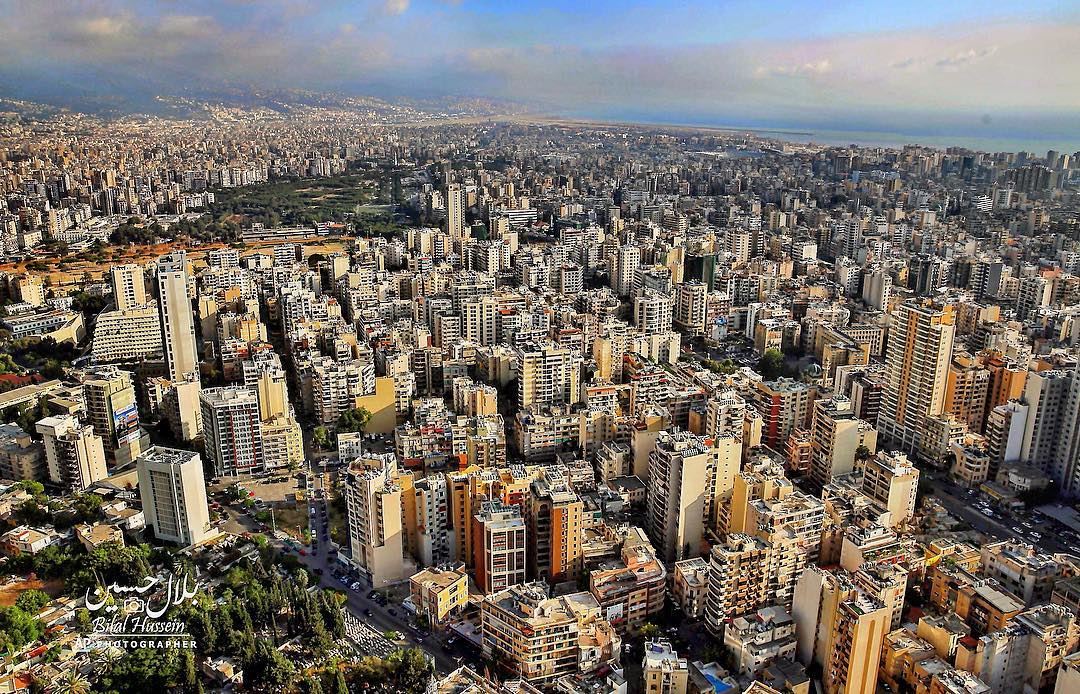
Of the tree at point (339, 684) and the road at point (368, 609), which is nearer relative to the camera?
the tree at point (339, 684)

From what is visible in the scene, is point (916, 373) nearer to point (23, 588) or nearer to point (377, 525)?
point (377, 525)

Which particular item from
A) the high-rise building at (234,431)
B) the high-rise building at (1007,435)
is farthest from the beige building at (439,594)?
the high-rise building at (1007,435)

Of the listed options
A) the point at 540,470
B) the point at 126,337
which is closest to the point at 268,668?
the point at 540,470

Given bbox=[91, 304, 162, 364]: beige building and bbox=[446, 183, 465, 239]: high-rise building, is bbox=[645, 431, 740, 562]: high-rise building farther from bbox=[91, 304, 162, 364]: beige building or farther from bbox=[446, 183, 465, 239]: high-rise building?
bbox=[446, 183, 465, 239]: high-rise building

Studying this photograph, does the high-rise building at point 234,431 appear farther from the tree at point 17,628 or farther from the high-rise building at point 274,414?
the tree at point 17,628

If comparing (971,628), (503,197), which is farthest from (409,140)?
(971,628)

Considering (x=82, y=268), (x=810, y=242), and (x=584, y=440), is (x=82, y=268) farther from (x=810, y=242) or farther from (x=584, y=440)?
(x=810, y=242)
